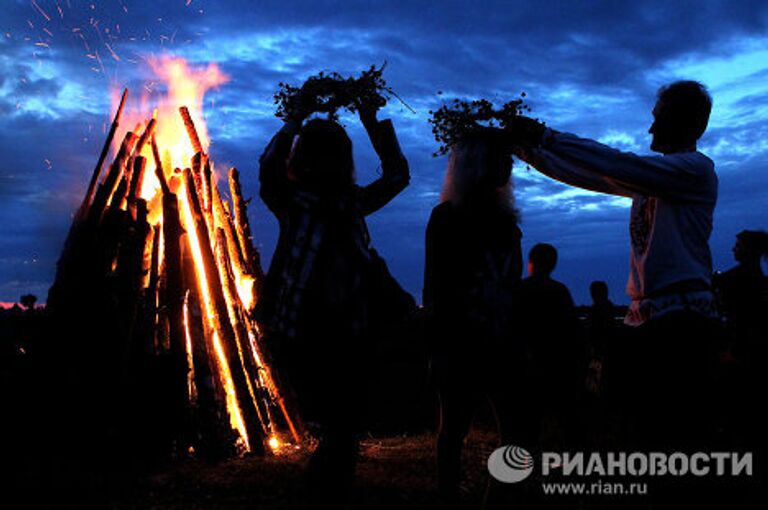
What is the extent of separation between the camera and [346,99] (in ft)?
12.4

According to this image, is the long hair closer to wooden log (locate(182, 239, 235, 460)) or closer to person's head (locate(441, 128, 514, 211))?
person's head (locate(441, 128, 514, 211))

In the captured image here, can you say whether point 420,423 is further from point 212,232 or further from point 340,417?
point 340,417

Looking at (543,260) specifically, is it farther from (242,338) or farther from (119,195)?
(119,195)

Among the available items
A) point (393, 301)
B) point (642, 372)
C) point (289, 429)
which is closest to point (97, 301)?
point (289, 429)

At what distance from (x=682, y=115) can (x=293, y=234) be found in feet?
6.69

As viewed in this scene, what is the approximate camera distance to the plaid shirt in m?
3.21

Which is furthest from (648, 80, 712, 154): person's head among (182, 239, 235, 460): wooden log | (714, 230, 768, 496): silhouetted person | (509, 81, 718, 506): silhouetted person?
(182, 239, 235, 460): wooden log

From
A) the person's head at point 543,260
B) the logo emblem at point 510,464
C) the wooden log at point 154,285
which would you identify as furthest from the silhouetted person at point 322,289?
the wooden log at point 154,285

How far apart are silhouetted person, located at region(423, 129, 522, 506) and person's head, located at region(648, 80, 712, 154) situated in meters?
0.88

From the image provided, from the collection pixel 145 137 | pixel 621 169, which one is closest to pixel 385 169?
pixel 621 169

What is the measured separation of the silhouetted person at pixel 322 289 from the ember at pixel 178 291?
3425 millimetres

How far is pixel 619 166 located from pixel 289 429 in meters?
5.07

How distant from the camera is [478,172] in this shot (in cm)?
388

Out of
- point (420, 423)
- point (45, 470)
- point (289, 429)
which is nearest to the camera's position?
point (45, 470)
